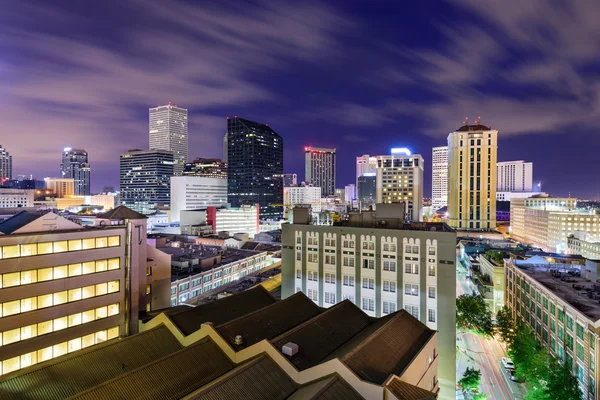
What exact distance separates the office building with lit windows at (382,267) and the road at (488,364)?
30.2ft

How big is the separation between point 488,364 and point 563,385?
17.2m

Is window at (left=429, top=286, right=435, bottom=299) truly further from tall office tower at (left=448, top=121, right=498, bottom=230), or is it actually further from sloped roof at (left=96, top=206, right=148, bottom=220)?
tall office tower at (left=448, top=121, right=498, bottom=230)

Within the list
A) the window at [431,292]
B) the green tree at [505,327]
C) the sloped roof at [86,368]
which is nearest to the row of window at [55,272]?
the sloped roof at [86,368]

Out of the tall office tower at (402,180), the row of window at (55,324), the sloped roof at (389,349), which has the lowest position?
the sloped roof at (389,349)

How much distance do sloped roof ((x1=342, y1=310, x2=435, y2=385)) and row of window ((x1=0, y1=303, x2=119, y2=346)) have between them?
25.8 meters

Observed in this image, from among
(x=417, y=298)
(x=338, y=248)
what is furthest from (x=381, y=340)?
(x=338, y=248)

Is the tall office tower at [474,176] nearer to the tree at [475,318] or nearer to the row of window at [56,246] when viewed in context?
the tree at [475,318]

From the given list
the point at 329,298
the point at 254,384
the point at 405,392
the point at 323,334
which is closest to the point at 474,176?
the point at 329,298

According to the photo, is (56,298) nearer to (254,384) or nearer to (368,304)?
(254,384)

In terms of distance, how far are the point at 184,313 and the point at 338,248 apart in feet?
78.0

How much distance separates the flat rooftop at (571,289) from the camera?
42.3 meters

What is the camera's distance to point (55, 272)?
107 ft

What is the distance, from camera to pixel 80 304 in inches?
1350

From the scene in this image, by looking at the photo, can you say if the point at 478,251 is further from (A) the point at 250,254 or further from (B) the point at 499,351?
(A) the point at 250,254
